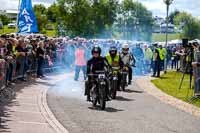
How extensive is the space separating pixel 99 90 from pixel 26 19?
12.8 m

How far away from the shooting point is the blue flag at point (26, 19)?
94.2ft

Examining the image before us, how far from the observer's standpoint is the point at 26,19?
28.8 metres

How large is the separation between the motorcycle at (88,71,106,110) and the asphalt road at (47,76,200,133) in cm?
30

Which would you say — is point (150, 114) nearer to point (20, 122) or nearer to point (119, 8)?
point (20, 122)

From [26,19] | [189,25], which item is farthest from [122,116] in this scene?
[189,25]

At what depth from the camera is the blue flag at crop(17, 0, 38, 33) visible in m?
28.7

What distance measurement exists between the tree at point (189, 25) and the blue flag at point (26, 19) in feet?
253

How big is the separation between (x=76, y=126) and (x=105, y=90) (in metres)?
3.64

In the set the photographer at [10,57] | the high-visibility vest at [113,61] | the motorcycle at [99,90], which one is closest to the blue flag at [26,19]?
the photographer at [10,57]

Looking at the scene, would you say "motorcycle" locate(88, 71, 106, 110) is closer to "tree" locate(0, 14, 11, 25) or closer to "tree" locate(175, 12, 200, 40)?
"tree" locate(0, 14, 11, 25)

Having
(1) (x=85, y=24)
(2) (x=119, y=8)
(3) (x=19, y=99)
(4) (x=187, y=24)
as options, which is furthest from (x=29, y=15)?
(4) (x=187, y=24)

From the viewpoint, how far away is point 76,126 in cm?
1334

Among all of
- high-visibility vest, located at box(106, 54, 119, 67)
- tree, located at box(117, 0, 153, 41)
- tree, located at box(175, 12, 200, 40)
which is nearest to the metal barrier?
high-visibility vest, located at box(106, 54, 119, 67)

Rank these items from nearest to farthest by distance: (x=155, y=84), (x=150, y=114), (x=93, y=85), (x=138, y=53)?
(x=150, y=114), (x=93, y=85), (x=155, y=84), (x=138, y=53)
